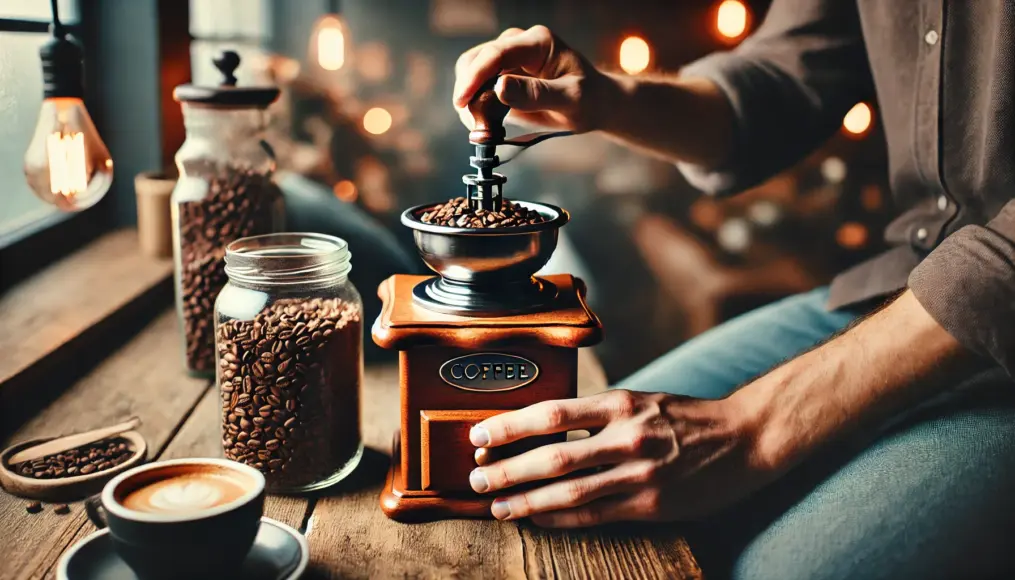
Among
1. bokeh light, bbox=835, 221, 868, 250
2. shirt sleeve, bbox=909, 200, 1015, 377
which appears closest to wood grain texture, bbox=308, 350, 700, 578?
shirt sleeve, bbox=909, 200, 1015, 377

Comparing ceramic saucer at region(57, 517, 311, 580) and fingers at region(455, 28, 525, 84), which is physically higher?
fingers at region(455, 28, 525, 84)

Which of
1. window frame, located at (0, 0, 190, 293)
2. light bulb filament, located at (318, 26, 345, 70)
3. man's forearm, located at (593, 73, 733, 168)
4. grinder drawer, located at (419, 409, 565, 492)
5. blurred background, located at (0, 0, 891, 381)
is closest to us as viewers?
grinder drawer, located at (419, 409, 565, 492)

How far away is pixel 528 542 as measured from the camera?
3.19 ft

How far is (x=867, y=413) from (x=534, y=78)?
1.85 feet

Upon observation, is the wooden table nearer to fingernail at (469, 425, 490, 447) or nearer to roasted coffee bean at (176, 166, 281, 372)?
fingernail at (469, 425, 490, 447)

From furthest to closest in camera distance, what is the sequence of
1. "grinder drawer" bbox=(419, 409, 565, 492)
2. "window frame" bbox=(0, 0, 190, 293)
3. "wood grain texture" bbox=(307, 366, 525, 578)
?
"window frame" bbox=(0, 0, 190, 293)
"grinder drawer" bbox=(419, 409, 565, 492)
"wood grain texture" bbox=(307, 366, 525, 578)

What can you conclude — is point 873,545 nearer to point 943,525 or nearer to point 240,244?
point 943,525

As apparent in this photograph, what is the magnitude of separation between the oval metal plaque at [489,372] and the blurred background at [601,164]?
242 cm

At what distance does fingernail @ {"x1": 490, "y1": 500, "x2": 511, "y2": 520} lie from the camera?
3.28ft

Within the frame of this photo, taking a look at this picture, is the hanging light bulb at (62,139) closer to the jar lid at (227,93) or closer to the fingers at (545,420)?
the jar lid at (227,93)

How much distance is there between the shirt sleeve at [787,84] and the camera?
1.62 m

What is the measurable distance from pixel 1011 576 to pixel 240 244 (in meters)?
1.01

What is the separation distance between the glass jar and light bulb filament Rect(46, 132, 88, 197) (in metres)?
0.19

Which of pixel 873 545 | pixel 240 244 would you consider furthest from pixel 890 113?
pixel 240 244
